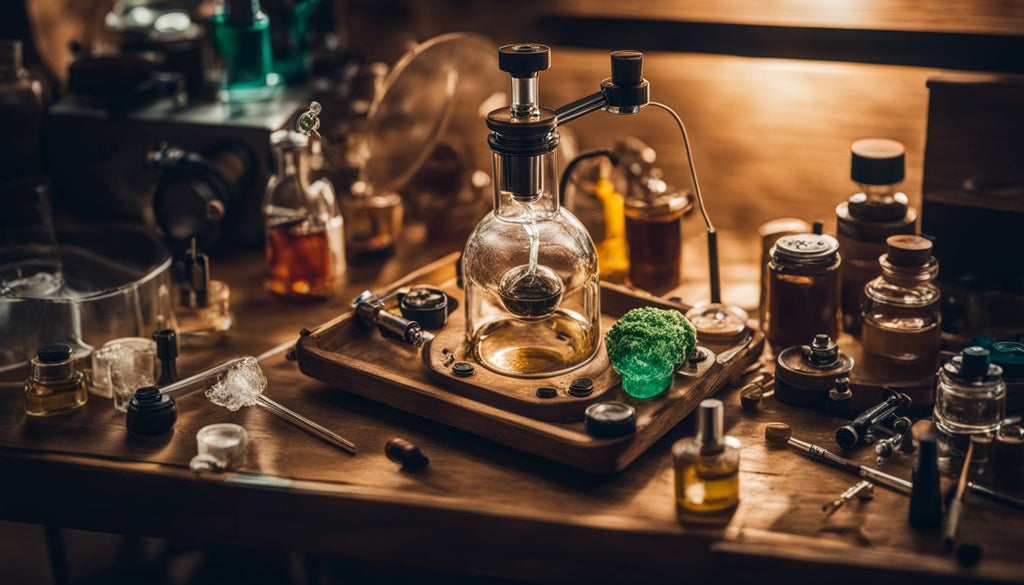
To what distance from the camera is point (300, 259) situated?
1825 millimetres

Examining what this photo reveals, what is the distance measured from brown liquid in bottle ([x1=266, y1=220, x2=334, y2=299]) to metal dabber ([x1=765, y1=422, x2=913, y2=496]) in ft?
2.40

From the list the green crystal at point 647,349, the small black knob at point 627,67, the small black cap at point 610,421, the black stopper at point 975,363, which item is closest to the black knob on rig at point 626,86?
the small black knob at point 627,67

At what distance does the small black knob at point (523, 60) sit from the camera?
4.55 ft

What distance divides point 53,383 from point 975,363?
3.55ft

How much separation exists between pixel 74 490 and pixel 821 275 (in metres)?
Answer: 0.96

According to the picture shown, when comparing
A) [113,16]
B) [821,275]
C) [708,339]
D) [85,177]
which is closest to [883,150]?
[821,275]

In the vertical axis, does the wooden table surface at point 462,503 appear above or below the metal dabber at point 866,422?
below

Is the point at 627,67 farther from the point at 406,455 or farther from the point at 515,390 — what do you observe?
the point at 406,455

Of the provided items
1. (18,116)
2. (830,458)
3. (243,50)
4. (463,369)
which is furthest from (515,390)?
(18,116)

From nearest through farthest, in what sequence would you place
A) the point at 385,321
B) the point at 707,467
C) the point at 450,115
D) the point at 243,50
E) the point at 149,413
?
the point at 707,467
the point at 149,413
the point at 385,321
the point at 450,115
the point at 243,50

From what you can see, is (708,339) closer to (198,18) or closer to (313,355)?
(313,355)

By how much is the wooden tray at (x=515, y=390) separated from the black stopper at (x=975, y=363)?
0.96ft

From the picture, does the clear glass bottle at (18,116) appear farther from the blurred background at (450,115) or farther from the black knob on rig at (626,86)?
the black knob on rig at (626,86)

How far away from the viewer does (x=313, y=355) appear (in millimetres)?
1551
